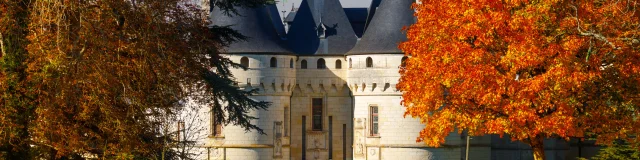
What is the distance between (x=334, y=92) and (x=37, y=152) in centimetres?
2904

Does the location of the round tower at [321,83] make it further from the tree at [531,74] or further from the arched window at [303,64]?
the tree at [531,74]

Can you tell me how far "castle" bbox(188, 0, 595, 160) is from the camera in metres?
49.6

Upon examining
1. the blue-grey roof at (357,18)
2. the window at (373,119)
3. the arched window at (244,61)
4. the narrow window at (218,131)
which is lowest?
the narrow window at (218,131)

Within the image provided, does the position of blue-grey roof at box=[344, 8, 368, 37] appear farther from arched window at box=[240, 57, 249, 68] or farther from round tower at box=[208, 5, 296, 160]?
arched window at box=[240, 57, 249, 68]

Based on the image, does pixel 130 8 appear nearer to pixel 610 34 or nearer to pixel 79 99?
pixel 79 99

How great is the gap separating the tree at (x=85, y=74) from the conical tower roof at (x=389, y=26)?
81.8 ft

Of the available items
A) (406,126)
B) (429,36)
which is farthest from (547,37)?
(406,126)

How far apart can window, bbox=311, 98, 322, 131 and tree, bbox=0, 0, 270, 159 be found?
27698 millimetres

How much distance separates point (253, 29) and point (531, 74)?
1927cm

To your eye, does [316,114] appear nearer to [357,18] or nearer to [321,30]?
[321,30]

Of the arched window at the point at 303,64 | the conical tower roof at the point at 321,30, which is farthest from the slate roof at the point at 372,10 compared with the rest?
the arched window at the point at 303,64

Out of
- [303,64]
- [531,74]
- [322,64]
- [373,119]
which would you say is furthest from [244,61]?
[531,74]

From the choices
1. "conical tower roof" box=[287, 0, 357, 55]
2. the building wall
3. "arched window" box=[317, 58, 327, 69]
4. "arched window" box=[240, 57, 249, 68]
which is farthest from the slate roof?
"arched window" box=[240, 57, 249, 68]

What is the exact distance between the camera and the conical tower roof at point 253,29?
163ft
